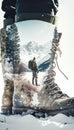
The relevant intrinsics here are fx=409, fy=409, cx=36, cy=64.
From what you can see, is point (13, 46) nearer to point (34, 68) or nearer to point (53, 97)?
point (34, 68)

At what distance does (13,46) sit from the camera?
1.99 m

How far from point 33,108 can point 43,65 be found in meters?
0.21

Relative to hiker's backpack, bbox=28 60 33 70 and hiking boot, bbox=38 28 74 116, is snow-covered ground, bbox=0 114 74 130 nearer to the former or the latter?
hiking boot, bbox=38 28 74 116

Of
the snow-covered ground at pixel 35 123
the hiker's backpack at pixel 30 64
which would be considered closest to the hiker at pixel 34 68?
the hiker's backpack at pixel 30 64

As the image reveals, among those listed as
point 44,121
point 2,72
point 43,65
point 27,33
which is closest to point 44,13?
point 27,33

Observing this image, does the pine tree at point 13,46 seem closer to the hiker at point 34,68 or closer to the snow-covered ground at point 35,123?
the hiker at point 34,68

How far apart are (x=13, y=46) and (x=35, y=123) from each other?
0.39 metres

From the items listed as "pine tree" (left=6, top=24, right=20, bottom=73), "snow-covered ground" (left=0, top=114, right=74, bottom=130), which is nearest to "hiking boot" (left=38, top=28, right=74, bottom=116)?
"snow-covered ground" (left=0, top=114, right=74, bottom=130)

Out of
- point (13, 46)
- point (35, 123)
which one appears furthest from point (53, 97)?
point (13, 46)

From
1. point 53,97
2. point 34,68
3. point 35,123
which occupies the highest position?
point 34,68

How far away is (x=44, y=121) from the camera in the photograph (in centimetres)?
185

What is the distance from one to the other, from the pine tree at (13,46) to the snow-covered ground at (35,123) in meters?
0.24

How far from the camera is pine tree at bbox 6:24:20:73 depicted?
198cm

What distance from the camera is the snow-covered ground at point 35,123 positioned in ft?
5.88
